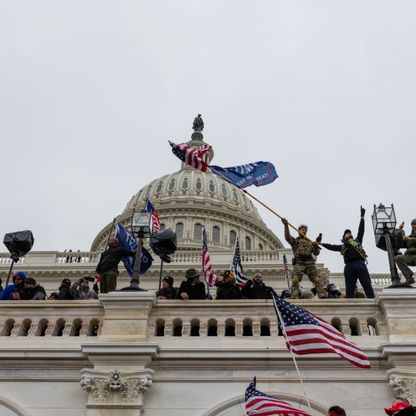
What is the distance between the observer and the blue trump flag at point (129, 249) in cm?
1814

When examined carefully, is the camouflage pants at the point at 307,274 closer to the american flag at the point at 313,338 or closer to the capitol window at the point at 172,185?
the american flag at the point at 313,338

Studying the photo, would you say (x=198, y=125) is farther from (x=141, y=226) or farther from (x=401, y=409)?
(x=401, y=409)

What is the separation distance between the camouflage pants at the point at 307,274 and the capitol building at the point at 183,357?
73.1 inches

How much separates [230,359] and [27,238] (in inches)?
290

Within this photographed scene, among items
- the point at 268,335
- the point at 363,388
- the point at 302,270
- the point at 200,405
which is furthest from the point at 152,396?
the point at 302,270

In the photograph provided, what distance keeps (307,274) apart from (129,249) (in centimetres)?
651

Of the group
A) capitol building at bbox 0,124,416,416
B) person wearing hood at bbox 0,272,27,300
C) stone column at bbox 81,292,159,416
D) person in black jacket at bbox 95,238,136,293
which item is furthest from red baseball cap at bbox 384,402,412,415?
person wearing hood at bbox 0,272,27,300

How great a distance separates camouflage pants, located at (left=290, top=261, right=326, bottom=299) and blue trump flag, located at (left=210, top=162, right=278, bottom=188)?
12.4 ft

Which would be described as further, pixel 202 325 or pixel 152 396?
pixel 202 325

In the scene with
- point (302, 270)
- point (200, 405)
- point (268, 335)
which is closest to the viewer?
point (200, 405)

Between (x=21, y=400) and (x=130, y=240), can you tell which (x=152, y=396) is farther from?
(x=130, y=240)

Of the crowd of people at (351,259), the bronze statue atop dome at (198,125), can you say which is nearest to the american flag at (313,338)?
the crowd of people at (351,259)

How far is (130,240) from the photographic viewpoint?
63.7 ft

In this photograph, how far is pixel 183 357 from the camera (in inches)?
440
